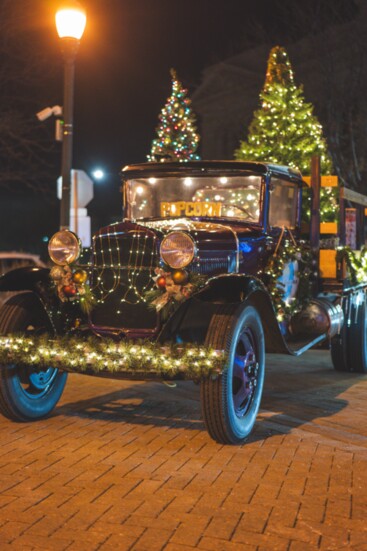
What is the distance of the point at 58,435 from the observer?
6.25 meters

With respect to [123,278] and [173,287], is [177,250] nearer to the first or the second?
[173,287]

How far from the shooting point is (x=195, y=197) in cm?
817

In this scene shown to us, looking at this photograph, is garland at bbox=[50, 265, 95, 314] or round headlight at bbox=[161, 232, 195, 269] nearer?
round headlight at bbox=[161, 232, 195, 269]

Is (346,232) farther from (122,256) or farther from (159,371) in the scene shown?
(159,371)

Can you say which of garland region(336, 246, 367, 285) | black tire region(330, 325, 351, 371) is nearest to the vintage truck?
garland region(336, 246, 367, 285)

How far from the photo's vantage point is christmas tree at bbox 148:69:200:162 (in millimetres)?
22047

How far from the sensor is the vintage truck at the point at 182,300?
591cm

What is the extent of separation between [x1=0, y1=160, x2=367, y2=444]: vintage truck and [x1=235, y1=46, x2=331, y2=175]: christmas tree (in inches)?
304

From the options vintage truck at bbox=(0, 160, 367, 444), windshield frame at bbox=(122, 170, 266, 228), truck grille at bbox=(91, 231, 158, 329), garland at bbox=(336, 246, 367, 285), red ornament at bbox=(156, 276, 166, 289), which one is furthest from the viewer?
garland at bbox=(336, 246, 367, 285)

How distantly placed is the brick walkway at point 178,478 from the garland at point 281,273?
0.95 metres

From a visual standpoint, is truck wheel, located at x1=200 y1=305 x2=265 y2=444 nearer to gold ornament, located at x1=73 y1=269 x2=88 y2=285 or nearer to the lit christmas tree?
gold ornament, located at x1=73 y1=269 x2=88 y2=285

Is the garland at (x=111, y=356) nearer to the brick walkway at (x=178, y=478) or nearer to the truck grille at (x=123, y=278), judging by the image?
the truck grille at (x=123, y=278)

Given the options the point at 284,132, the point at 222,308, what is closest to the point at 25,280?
the point at 222,308

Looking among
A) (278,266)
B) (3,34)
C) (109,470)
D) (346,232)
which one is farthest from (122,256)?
(3,34)
